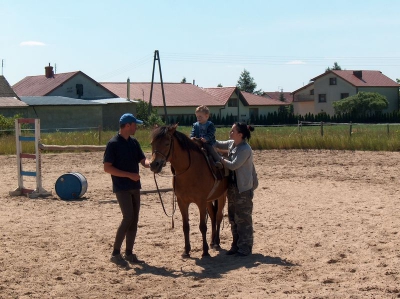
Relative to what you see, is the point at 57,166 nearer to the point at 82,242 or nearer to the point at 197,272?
the point at 82,242

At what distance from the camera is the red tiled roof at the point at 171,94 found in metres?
68.7

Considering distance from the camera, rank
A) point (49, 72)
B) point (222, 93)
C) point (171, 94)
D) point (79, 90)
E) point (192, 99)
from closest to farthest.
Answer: point (79, 90)
point (49, 72)
point (192, 99)
point (171, 94)
point (222, 93)

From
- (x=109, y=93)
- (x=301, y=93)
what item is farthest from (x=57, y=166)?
(x=301, y=93)

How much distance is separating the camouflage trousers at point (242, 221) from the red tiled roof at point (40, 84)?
52630 mm

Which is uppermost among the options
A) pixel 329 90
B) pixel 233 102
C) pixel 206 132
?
pixel 329 90

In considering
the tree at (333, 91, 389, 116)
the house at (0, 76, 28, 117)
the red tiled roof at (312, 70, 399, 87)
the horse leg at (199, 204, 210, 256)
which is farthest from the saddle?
the red tiled roof at (312, 70, 399, 87)

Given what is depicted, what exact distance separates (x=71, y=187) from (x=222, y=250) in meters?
5.42

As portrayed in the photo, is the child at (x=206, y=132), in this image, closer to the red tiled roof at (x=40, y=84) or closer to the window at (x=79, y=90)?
the red tiled roof at (x=40, y=84)

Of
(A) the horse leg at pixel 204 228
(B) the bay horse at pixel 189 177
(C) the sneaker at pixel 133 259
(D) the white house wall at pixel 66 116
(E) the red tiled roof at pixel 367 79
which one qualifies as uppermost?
(E) the red tiled roof at pixel 367 79

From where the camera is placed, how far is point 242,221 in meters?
8.23

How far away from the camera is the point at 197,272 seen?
7.39 metres

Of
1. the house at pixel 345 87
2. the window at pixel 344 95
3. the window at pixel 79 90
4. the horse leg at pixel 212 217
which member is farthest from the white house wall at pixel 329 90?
the horse leg at pixel 212 217

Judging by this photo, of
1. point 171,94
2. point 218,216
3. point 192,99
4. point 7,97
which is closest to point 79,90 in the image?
point 7,97

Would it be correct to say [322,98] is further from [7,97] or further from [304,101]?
[7,97]
